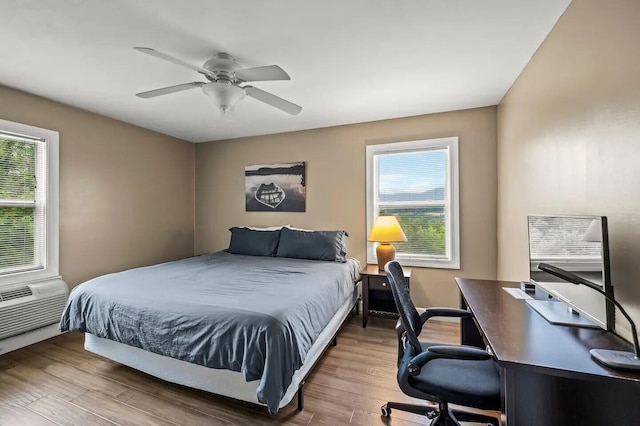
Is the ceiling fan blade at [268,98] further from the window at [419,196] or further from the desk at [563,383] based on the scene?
the desk at [563,383]

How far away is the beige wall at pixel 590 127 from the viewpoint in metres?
1.14

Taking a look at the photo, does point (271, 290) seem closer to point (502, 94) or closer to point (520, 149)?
point (520, 149)

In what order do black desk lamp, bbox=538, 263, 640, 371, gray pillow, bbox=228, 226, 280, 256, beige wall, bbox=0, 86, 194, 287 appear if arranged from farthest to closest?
gray pillow, bbox=228, 226, 280, 256
beige wall, bbox=0, 86, 194, 287
black desk lamp, bbox=538, 263, 640, 371

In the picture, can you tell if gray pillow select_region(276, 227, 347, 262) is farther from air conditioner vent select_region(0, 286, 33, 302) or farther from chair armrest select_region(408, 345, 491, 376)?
air conditioner vent select_region(0, 286, 33, 302)

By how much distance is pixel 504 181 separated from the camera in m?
2.84

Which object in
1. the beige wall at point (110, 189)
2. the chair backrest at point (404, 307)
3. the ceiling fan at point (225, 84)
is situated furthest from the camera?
the beige wall at point (110, 189)

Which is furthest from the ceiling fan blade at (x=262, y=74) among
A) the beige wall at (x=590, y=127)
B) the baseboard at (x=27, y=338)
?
the baseboard at (x=27, y=338)

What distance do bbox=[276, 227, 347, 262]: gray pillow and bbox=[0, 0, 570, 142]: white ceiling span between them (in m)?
1.50

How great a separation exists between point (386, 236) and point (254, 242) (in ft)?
5.57

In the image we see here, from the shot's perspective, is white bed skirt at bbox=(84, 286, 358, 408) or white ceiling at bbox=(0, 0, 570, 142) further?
white bed skirt at bbox=(84, 286, 358, 408)

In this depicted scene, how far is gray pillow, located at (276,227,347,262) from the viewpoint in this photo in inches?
130

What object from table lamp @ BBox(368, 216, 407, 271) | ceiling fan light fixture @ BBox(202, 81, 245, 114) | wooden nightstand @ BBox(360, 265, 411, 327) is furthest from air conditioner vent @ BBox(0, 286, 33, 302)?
table lamp @ BBox(368, 216, 407, 271)

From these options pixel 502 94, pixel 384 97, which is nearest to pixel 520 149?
pixel 502 94

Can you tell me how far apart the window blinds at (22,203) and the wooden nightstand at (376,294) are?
334 cm
